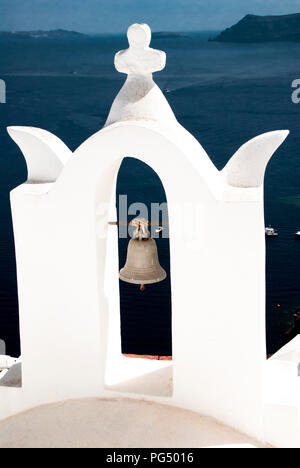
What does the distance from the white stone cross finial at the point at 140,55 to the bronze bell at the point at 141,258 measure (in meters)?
1.05

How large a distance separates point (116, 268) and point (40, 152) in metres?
0.99

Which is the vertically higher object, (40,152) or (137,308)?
(40,152)

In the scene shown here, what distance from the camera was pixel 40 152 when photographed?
4.50 metres

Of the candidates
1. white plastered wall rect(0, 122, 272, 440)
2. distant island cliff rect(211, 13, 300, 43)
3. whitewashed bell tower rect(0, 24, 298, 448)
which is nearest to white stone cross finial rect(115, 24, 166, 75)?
whitewashed bell tower rect(0, 24, 298, 448)

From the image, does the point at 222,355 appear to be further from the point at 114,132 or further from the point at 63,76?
the point at 63,76

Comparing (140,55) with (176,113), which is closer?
(140,55)

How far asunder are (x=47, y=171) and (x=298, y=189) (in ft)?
106

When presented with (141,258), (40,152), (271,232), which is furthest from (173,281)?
(271,232)

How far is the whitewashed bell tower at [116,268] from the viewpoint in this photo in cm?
393

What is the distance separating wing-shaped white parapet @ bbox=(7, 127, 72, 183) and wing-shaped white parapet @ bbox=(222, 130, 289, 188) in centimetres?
120

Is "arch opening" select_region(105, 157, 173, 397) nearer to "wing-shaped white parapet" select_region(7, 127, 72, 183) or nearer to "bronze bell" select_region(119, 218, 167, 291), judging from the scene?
"bronze bell" select_region(119, 218, 167, 291)

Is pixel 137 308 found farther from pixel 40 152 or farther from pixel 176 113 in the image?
pixel 176 113

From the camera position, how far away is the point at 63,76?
6450cm

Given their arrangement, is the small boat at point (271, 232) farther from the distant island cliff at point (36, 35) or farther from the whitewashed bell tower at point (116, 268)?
the distant island cliff at point (36, 35)
